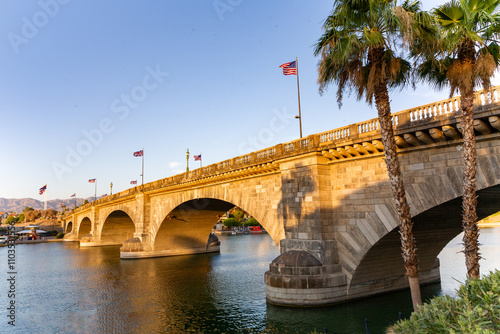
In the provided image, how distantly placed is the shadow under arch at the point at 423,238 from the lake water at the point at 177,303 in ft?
5.27

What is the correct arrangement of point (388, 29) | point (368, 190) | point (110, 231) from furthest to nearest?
point (110, 231) → point (368, 190) → point (388, 29)

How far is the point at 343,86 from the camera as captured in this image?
15.0 m

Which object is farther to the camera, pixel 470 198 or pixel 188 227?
pixel 188 227

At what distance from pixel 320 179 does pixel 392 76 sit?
314 inches

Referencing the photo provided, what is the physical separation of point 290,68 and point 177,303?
18521mm

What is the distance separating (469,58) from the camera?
12.1m

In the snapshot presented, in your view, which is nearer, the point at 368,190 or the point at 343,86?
the point at 343,86

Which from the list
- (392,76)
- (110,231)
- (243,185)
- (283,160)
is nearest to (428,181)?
(392,76)

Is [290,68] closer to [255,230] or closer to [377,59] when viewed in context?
[377,59]

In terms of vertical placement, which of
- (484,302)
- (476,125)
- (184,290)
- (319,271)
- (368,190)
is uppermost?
(476,125)

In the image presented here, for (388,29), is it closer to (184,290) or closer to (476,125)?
(476,125)

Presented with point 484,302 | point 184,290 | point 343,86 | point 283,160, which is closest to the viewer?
point 484,302

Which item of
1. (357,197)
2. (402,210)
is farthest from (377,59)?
(357,197)

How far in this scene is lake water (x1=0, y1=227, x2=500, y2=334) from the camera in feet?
59.1
